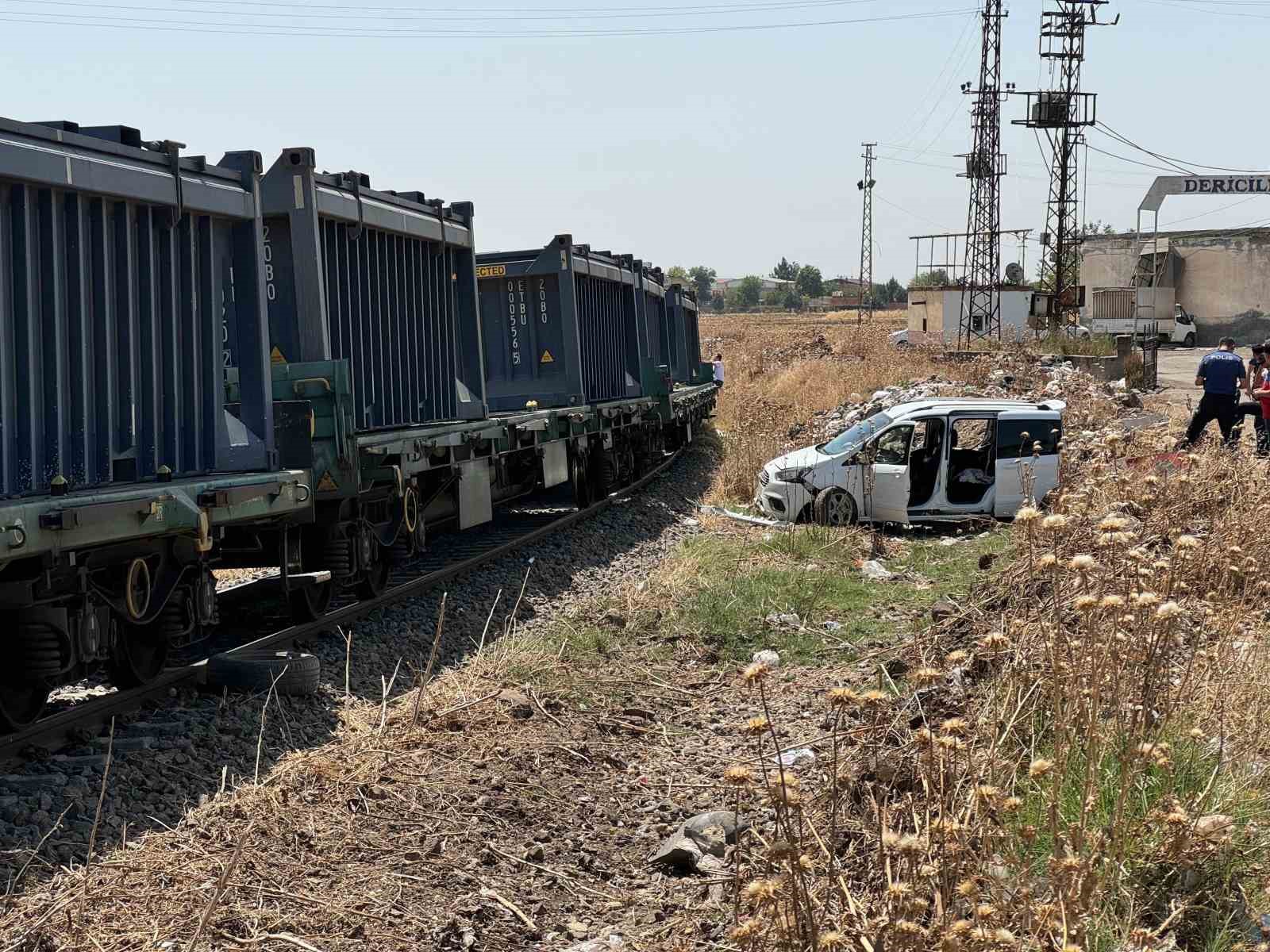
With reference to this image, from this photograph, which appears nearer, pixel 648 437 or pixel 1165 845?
pixel 1165 845

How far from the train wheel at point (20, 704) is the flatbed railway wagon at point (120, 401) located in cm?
1

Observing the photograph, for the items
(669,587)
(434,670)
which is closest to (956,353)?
(669,587)

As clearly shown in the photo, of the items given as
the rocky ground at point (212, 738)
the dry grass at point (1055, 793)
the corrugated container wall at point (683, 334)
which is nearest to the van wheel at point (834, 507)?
the rocky ground at point (212, 738)

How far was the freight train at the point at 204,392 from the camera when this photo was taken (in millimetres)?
6949

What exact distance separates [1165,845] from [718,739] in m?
3.48

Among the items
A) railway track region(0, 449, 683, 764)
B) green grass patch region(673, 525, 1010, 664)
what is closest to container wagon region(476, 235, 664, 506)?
railway track region(0, 449, 683, 764)

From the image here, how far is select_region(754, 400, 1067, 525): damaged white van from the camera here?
1499 cm

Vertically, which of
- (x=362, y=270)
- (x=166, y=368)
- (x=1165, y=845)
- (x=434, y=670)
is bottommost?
(x=434, y=670)

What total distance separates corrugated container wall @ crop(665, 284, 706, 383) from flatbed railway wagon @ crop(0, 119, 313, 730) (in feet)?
64.0

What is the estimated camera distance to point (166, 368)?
8203mm

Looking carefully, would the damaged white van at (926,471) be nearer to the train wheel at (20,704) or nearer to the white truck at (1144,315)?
the train wheel at (20,704)

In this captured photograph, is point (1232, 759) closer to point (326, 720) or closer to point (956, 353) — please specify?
point (326, 720)

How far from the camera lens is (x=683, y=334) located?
102 feet

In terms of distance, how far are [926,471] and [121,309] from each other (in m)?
9.74
